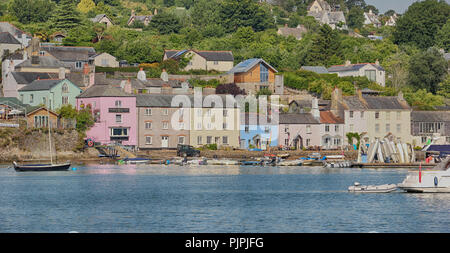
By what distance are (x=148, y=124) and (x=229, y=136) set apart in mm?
10188

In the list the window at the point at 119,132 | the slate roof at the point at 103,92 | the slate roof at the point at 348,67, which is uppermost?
the slate roof at the point at 348,67

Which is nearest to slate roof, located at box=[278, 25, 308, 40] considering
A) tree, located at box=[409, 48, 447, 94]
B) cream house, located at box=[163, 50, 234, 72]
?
tree, located at box=[409, 48, 447, 94]

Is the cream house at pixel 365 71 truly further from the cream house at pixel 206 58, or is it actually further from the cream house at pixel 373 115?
the cream house at pixel 373 115

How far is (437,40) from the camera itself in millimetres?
158000

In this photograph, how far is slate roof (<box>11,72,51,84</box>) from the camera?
106250mm

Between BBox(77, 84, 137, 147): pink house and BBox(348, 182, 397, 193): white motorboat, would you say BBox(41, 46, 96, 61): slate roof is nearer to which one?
BBox(77, 84, 137, 147): pink house

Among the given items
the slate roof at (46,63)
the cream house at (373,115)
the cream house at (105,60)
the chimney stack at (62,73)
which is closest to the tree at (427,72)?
the cream house at (373,115)

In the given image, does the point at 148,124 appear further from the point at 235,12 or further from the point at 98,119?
the point at 235,12

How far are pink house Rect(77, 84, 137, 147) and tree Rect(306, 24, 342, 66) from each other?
48379 millimetres

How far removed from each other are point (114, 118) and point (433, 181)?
4887 cm

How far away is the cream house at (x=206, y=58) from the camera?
124m

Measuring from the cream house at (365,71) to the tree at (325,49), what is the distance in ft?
22.6

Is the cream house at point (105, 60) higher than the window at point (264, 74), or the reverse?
the cream house at point (105, 60)

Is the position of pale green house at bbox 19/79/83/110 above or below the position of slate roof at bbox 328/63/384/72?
below
